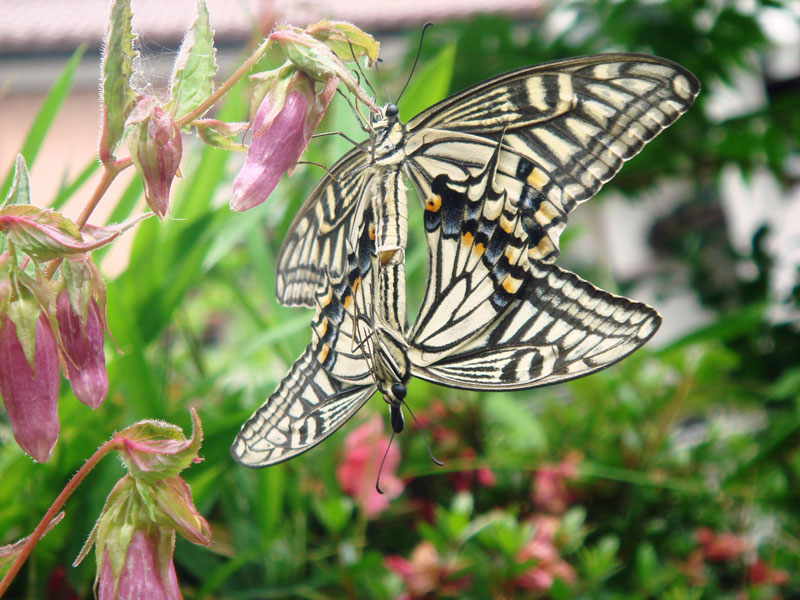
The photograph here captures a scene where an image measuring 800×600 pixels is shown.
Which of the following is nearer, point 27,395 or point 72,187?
point 27,395

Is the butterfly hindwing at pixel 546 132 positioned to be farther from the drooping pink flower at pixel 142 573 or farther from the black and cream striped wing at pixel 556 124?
the drooping pink flower at pixel 142 573

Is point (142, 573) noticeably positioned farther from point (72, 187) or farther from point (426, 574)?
point (72, 187)

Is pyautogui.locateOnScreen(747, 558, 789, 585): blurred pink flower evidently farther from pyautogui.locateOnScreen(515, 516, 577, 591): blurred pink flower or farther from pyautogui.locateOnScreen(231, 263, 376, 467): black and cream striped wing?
pyautogui.locateOnScreen(231, 263, 376, 467): black and cream striped wing

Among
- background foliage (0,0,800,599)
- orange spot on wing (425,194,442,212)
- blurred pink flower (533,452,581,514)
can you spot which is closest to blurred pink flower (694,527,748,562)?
background foliage (0,0,800,599)

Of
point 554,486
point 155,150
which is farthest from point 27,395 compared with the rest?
point 554,486

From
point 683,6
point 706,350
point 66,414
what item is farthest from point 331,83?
point 683,6

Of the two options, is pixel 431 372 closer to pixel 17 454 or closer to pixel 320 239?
pixel 320 239
